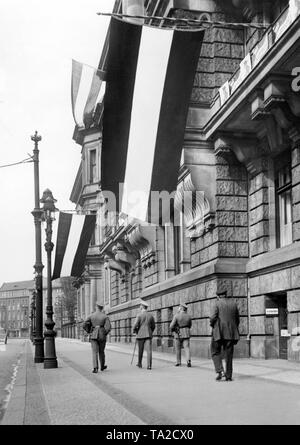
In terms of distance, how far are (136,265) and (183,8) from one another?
1787 centimetres

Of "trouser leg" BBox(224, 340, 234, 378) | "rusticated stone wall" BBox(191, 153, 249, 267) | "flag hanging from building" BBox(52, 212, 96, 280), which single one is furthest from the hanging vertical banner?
"trouser leg" BBox(224, 340, 234, 378)

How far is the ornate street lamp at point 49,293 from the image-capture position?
59.3 ft

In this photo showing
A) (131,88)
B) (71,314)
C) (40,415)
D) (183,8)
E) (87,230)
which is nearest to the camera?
(40,415)

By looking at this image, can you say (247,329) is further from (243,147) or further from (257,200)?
(243,147)

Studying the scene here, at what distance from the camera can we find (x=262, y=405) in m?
8.49

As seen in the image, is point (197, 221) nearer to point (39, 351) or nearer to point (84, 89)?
point (39, 351)

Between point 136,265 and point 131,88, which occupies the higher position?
point 131,88

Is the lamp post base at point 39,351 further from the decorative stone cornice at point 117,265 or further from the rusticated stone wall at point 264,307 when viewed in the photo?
the decorative stone cornice at point 117,265

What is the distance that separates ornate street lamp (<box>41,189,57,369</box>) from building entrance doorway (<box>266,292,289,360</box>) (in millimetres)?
5897

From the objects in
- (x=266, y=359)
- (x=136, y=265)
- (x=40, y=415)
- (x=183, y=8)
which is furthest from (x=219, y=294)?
(x=136, y=265)

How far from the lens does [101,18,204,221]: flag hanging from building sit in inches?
538

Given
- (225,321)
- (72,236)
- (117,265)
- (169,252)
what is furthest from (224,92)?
(117,265)

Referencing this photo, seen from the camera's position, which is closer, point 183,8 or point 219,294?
A: point 219,294

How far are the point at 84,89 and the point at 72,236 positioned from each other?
11.3m
